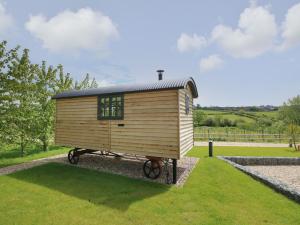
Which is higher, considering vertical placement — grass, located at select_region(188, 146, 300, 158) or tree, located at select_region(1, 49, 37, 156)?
tree, located at select_region(1, 49, 37, 156)

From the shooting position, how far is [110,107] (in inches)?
459

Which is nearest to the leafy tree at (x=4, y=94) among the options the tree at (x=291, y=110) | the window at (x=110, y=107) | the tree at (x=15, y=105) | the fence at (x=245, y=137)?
the tree at (x=15, y=105)

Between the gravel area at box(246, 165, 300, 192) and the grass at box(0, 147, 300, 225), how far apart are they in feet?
8.04

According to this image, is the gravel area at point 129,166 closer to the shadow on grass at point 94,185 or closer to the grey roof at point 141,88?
the shadow on grass at point 94,185

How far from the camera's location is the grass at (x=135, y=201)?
6406mm

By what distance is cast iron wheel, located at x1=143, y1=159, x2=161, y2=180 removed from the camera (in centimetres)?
1039

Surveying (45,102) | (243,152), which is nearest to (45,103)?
(45,102)

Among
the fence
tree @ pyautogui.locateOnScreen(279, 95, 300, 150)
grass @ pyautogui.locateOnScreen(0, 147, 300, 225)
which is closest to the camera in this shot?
grass @ pyautogui.locateOnScreen(0, 147, 300, 225)

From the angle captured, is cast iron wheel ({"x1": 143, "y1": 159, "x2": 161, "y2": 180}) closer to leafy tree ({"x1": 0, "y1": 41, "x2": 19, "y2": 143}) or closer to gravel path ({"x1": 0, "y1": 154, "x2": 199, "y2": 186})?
gravel path ({"x1": 0, "y1": 154, "x2": 199, "y2": 186})

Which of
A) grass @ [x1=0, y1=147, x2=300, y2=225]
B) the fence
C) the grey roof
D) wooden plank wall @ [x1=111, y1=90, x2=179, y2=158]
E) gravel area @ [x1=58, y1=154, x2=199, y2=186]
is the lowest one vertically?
grass @ [x1=0, y1=147, x2=300, y2=225]

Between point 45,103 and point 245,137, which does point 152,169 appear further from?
point 245,137

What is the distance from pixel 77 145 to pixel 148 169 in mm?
4699

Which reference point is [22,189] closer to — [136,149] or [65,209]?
[65,209]

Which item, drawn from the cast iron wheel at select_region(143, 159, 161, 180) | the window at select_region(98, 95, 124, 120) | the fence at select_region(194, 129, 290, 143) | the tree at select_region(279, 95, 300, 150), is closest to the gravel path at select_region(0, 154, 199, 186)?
the cast iron wheel at select_region(143, 159, 161, 180)
